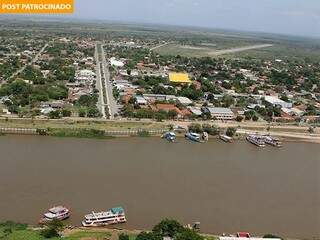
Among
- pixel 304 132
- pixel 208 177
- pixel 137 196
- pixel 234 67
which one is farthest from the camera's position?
pixel 234 67

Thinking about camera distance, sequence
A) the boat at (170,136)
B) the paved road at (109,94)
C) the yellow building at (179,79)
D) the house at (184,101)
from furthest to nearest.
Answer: the yellow building at (179,79) → the house at (184,101) → the paved road at (109,94) → the boat at (170,136)

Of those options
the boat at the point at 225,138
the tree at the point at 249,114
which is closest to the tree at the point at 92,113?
the boat at the point at 225,138

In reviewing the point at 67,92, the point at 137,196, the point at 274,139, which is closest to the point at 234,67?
the point at 67,92

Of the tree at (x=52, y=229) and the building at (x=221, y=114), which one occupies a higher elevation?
the tree at (x=52, y=229)

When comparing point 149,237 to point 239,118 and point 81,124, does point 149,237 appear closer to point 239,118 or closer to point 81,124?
point 81,124

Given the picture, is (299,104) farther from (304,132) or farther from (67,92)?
(67,92)

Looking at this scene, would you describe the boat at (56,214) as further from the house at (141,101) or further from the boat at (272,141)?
the house at (141,101)

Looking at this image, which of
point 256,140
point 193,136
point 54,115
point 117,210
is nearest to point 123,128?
point 193,136

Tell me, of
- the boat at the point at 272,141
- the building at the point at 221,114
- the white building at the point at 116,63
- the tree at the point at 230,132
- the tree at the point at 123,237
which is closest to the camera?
the tree at the point at 123,237
